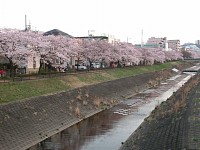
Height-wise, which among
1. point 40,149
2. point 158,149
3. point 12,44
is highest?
point 12,44

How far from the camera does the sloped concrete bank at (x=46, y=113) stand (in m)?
18.6

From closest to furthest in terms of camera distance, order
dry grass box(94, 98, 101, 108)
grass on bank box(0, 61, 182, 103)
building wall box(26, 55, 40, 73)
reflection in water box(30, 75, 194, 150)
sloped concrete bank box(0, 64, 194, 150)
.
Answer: sloped concrete bank box(0, 64, 194, 150)
reflection in water box(30, 75, 194, 150)
grass on bank box(0, 61, 182, 103)
dry grass box(94, 98, 101, 108)
building wall box(26, 55, 40, 73)

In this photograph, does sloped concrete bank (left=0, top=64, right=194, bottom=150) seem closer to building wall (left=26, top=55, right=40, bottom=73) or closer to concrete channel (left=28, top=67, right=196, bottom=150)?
concrete channel (left=28, top=67, right=196, bottom=150)

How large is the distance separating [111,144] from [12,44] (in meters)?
17.5

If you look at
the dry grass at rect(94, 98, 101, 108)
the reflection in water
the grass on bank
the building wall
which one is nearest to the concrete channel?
the reflection in water

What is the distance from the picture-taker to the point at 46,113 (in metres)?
23.5

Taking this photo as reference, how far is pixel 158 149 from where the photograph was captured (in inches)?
497

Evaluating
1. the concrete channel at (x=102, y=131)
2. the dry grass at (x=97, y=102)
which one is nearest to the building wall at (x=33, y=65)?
the dry grass at (x=97, y=102)

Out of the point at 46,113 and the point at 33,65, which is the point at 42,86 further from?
the point at 33,65

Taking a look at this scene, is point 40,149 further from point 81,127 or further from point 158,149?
point 158,149

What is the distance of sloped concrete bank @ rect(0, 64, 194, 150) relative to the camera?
18562 millimetres

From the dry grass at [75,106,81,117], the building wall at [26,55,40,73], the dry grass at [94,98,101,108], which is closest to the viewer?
the dry grass at [75,106,81,117]

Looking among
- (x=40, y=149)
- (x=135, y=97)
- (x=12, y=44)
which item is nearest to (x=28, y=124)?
(x=40, y=149)

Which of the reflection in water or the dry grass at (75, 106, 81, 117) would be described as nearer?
the reflection in water
